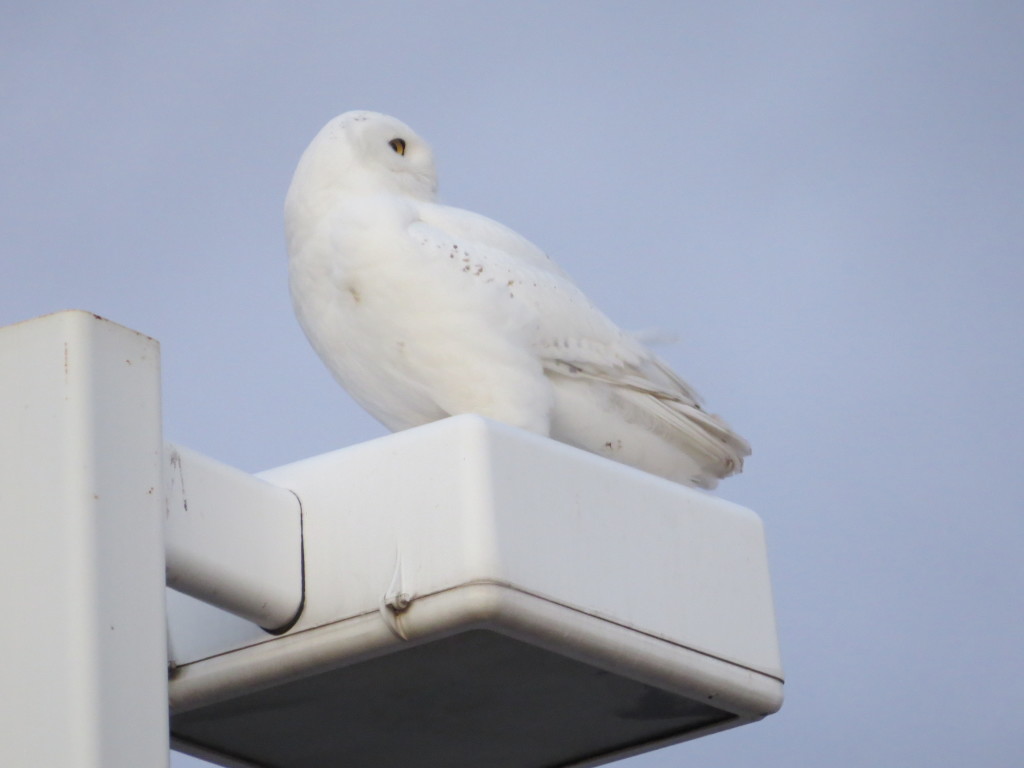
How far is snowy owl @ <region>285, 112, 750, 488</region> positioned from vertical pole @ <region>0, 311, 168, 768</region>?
1.41 meters

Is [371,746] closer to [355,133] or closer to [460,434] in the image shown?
[460,434]

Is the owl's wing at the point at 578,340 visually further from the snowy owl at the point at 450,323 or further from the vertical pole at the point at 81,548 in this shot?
the vertical pole at the point at 81,548

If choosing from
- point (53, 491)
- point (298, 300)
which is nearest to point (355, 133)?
point (298, 300)

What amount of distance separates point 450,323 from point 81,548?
1822 millimetres

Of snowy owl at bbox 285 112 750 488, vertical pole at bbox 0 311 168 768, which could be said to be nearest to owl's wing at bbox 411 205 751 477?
snowy owl at bbox 285 112 750 488

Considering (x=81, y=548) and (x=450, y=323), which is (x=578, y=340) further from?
(x=81, y=548)

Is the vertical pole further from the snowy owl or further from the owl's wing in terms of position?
the owl's wing

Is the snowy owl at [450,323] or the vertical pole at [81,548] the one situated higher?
the snowy owl at [450,323]

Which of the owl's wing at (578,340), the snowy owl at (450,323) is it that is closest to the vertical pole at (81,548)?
the snowy owl at (450,323)

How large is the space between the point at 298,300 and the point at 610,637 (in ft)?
5.28

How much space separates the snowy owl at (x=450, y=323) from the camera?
5.57m

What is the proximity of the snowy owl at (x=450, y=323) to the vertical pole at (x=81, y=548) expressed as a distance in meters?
1.41

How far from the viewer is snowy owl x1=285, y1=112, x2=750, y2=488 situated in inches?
219

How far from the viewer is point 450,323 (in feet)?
18.2
